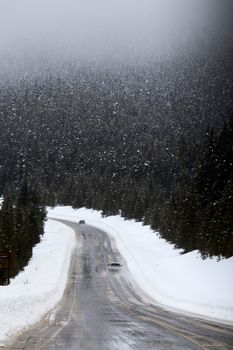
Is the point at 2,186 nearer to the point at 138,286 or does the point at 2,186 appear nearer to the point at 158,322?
the point at 138,286

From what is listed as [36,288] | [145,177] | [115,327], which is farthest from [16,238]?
[145,177]

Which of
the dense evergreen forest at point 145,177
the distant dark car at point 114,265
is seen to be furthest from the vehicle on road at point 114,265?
the dense evergreen forest at point 145,177

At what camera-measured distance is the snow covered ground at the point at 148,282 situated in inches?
736

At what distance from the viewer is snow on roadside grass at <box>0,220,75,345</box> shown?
16031 millimetres

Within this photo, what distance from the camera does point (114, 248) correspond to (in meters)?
48.2

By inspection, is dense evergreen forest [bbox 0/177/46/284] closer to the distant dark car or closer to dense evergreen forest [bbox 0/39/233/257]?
dense evergreen forest [bbox 0/39/233/257]

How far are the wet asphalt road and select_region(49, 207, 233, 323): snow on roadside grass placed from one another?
1.46 m

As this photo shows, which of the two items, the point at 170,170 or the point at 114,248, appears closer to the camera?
the point at 114,248

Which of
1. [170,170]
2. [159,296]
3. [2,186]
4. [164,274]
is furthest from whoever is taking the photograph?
[2,186]

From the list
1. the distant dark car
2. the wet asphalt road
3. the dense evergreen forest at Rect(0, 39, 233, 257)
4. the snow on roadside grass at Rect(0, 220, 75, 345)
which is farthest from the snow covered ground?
the dense evergreen forest at Rect(0, 39, 233, 257)

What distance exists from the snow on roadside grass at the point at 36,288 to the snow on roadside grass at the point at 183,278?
5321mm

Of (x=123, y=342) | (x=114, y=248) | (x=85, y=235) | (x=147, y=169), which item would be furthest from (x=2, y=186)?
(x=123, y=342)

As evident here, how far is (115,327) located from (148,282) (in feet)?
47.6

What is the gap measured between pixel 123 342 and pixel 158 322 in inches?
153
